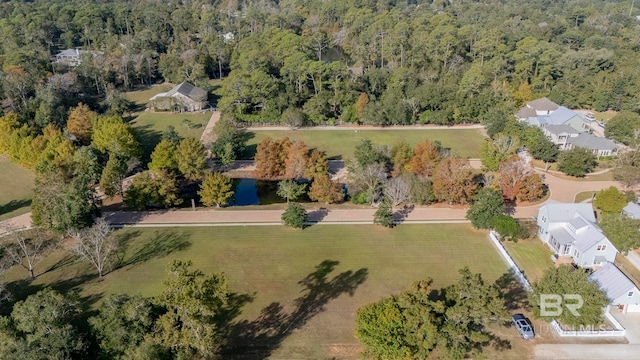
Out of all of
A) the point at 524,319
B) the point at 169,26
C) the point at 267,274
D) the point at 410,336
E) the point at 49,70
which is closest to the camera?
the point at 410,336

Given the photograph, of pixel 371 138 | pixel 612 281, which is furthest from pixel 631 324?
pixel 371 138

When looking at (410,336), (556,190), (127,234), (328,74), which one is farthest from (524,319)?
(328,74)

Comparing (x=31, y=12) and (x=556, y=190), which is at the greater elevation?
(x=31, y=12)

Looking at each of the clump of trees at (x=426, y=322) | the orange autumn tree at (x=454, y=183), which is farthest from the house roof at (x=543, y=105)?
the clump of trees at (x=426, y=322)

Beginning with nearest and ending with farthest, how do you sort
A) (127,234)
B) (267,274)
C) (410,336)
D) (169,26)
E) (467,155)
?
(410,336) → (267,274) → (127,234) → (467,155) → (169,26)

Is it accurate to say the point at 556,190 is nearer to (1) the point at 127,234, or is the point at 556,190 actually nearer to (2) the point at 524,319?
(2) the point at 524,319

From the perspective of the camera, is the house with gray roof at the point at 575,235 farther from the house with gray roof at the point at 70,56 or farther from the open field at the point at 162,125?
the house with gray roof at the point at 70,56

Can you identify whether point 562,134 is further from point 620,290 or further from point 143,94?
point 143,94
